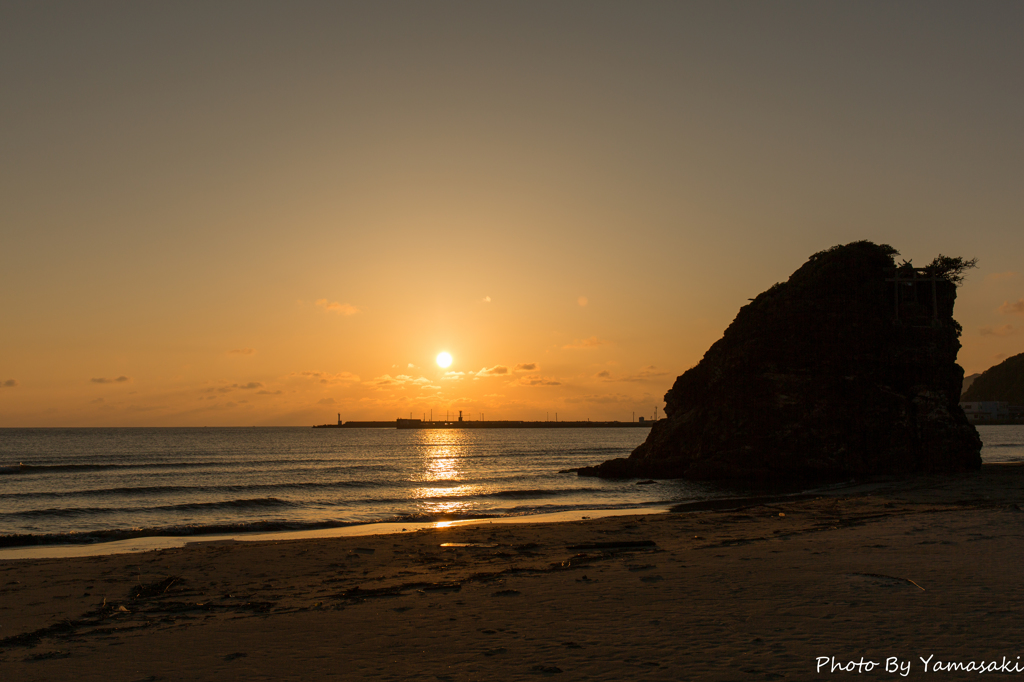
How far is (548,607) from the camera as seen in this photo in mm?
10492

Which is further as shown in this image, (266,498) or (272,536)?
(266,498)

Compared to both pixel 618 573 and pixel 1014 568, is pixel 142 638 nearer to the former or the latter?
pixel 618 573

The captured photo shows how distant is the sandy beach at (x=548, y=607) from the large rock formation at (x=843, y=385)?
910 inches

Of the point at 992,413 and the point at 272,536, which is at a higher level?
the point at 272,536

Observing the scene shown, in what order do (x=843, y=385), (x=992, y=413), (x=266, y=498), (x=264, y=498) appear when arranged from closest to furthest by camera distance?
(x=266, y=498)
(x=264, y=498)
(x=843, y=385)
(x=992, y=413)

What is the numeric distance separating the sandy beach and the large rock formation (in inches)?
910

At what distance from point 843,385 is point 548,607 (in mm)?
37456

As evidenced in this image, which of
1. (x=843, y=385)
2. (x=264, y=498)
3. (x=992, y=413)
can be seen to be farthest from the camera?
(x=992, y=413)

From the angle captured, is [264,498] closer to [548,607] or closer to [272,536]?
[272,536]

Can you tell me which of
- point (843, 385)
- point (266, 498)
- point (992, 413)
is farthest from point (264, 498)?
point (992, 413)

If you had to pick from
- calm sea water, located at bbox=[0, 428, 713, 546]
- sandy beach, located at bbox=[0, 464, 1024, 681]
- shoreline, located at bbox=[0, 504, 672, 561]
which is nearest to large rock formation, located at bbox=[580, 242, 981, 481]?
calm sea water, located at bbox=[0, 428, 713, 546]

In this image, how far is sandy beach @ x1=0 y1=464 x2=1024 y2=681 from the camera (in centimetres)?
752

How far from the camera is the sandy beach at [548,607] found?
752 centimetres

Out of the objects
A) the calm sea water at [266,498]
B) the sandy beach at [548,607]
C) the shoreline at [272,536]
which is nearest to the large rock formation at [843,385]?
the calm sea water at [266,498]
